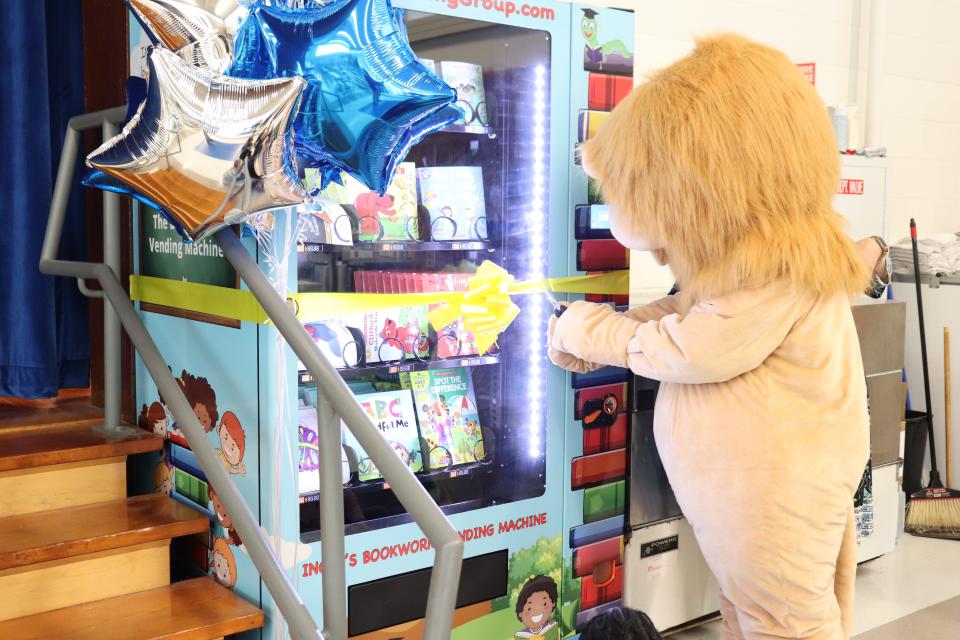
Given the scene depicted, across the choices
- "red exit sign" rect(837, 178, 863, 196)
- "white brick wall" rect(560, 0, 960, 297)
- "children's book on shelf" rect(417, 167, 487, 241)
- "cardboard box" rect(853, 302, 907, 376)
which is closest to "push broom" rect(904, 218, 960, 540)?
"cardboard box" rect(853, 302, 907, 376)

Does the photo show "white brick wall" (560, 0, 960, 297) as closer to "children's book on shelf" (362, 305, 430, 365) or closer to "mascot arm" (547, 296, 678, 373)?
"mascot arm" (547, 296, 678, 373)

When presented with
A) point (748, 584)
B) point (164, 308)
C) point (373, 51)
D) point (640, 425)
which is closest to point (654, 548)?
point (640, 425)

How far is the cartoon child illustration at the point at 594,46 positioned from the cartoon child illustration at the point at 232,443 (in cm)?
140

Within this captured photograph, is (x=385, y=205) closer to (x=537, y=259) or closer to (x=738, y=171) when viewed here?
(x=537, y=259)

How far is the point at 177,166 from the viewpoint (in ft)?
5.84

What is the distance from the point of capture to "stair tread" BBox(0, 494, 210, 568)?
220cm

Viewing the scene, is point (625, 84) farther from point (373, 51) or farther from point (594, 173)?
point (373, 51)

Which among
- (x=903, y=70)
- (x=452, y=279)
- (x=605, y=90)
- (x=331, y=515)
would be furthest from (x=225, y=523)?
(x=903, y=70)

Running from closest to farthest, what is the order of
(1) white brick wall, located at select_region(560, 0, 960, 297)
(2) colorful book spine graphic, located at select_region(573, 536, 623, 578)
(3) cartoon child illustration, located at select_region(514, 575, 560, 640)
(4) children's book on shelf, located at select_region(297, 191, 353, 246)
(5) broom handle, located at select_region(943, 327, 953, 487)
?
(4) children's book on shelf, located at select_region(297, 191, 353, 246) < (3) cartoon child illustration, located at select_region(514, 575, 560, 640) < (2) colorful book spine graphic, located at select_region(573, 536, 623, 578) < (1) white brick wall, located at select_region(560, 0, 960, 297) < (5) broom handle, located at select_region(943, 327, 953, 487)

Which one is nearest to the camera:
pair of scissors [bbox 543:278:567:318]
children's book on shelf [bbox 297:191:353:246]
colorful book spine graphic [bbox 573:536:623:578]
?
children's book on shelf [bbox 297:191:353:246]

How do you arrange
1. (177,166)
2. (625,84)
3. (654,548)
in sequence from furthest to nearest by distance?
(654,548), (625,84), (177,166)

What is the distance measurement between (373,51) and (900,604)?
3.04m

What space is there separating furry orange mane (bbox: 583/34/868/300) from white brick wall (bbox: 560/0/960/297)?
76.3 inches

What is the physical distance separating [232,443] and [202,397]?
21cm
